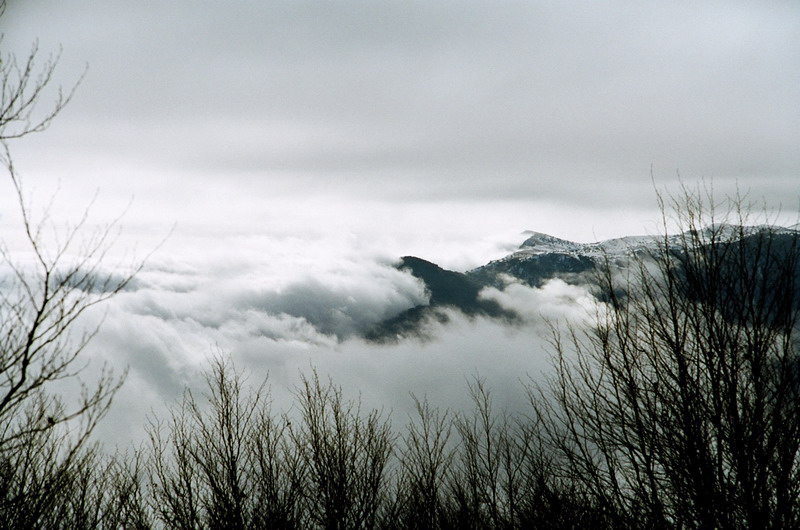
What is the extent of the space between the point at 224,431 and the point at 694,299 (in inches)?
421

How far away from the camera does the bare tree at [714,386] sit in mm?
6426

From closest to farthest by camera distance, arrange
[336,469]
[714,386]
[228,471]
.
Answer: [714,386] → [228,471] → [336,469]

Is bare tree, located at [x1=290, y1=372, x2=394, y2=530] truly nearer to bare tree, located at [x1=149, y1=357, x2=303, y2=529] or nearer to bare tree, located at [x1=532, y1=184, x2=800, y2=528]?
bare tree, located at [x1=149, y1=357, x2=303, y2=529]

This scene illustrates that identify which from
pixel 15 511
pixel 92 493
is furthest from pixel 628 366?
pixel 92 493

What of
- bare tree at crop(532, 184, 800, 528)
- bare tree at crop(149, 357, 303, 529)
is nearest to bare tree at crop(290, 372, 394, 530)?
bare tree at crop(149, 357, 303, 529)

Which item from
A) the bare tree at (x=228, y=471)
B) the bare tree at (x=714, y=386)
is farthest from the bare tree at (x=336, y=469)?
the bare tree at (x=714, y=386)

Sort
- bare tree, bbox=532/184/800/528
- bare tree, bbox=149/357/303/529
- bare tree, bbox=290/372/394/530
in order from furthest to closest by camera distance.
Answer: bare tree, bbox=290/372/394/530, bare tree, bbox=149/357/303/529, bare tree, bbox=532/184/800/528

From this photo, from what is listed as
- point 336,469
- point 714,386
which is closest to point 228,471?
point 336,469

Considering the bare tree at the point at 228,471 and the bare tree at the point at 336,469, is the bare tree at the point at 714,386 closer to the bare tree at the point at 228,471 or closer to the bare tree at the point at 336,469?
the bare tree at the point at 336,469

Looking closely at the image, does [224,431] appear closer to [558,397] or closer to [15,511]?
[15,511]

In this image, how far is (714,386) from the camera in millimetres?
6633

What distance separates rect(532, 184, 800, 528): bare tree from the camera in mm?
6426

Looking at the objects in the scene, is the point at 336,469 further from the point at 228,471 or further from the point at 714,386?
the point at 714,386

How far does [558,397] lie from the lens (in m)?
8.80
